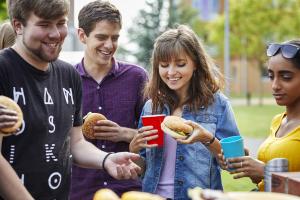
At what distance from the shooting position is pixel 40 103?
2682 mm

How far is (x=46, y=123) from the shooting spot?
8.72 ft

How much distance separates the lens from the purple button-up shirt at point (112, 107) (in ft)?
12.6

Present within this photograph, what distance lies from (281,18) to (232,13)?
365 centimetres

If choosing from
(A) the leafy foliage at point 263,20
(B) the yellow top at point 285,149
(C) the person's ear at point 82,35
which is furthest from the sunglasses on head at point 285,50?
(A) the leafy foliage at point 263,20

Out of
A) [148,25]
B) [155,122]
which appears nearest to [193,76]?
[155,122]

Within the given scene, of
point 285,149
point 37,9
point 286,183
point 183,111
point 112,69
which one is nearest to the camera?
point 286,183

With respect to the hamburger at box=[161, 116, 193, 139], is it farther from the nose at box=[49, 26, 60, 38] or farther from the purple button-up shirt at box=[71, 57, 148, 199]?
the purple button-up shirt at box=[71, 57, 148, 199]

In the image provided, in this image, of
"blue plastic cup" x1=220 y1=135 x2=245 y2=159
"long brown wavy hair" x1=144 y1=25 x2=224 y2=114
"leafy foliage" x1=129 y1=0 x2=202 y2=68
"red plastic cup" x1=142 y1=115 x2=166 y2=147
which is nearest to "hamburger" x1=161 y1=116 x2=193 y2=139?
"red plastic cup" x1=142 y1=115 x2=166 y2=147

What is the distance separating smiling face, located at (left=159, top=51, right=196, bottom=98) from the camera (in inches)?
134

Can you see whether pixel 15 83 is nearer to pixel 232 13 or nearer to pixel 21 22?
pixel 21 22

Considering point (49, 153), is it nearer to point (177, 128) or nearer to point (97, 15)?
point (177, 128)

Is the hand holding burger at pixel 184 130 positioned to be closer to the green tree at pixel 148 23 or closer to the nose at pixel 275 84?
Result: the nose at pixel 275 84

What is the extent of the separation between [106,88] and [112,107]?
0.14m

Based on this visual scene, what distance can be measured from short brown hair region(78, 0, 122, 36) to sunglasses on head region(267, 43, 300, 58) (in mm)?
1214
